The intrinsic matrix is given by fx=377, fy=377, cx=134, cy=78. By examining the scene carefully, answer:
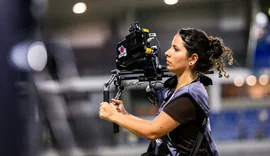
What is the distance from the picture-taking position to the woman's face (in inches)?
47.9

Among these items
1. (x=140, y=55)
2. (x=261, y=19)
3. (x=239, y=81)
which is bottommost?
(x=239, y=81)

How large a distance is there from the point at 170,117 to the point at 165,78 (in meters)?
0.24

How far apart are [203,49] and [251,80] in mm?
2378

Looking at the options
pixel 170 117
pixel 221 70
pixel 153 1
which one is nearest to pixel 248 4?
pixel 153 1

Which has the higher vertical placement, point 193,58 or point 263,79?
point 193,58

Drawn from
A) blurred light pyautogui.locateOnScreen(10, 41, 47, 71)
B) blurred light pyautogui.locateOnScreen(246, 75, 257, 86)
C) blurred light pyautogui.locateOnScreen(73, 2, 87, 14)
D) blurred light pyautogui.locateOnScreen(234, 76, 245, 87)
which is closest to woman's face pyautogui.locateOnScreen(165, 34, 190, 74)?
blurred light pyautogui.locateOnScreen(10, 41, 47, 71)

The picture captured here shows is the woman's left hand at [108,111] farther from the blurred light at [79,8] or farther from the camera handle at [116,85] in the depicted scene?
the blurred light at [79,8]

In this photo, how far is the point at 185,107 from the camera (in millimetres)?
1139

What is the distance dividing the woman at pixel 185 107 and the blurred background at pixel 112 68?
0.92 metres

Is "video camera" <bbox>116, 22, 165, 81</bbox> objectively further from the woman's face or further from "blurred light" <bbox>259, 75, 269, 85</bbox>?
"blurred light" <bbox>259, 75, 269, 85</bbox>

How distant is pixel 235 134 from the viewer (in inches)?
136

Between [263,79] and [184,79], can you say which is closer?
[184,79]

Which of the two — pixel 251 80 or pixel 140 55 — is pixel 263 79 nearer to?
pixel 251 80

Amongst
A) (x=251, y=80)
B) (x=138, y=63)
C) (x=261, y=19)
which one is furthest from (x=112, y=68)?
(x=251, y=80)
